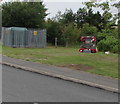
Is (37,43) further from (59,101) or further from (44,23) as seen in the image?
(59,101)

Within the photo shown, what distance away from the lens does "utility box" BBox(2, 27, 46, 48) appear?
92.5ft

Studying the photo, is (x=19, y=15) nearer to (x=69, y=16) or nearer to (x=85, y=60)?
(x=69, y=16)

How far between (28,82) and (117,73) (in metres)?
4.23

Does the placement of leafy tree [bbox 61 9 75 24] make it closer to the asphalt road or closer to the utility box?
the utility box

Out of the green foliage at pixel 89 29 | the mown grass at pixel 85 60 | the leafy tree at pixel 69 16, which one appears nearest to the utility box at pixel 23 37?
the green foliage at pixel 89 29

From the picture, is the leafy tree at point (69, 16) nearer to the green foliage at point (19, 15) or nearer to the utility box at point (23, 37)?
the green foliage at point (19, 15)

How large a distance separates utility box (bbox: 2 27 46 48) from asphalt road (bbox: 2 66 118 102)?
18482mm

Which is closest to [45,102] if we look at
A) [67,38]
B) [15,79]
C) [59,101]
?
[59,101]

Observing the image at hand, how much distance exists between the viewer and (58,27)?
38.0m

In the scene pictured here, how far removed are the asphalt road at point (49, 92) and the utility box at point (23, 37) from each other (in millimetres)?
18482

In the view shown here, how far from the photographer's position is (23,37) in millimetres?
28828

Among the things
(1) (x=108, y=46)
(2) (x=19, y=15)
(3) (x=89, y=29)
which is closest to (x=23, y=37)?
(2) (x=19, y=15)

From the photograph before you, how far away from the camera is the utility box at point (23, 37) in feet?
92.5

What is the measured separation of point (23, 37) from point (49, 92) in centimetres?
2129
